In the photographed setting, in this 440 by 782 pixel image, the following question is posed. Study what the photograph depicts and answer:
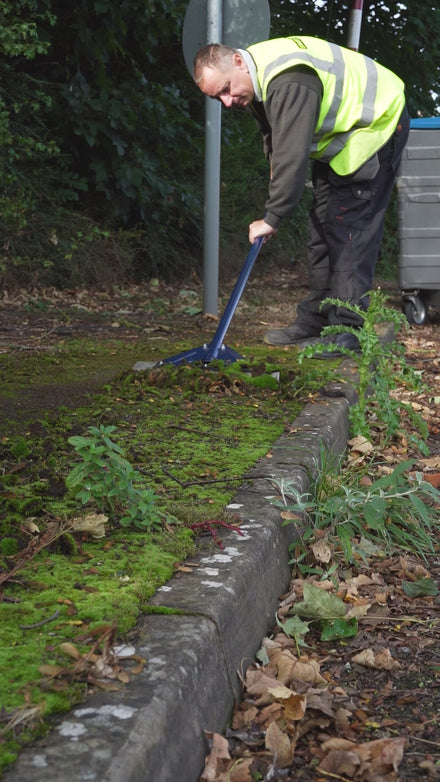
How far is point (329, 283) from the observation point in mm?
5258

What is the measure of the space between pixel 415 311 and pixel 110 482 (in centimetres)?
620

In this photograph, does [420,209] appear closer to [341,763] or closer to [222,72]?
[222,72]

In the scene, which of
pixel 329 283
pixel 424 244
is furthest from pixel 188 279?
pixel 329 283

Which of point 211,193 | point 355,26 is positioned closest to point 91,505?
point 211,193

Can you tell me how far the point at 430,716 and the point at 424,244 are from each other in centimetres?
624

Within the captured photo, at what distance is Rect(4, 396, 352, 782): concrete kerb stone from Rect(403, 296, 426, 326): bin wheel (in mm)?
5604

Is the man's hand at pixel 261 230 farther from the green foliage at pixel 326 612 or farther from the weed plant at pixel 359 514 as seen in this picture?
the green foliage at pixel 326 612

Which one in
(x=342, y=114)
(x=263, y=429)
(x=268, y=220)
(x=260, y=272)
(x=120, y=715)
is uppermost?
(x=342, y=114)

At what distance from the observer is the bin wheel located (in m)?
7.72

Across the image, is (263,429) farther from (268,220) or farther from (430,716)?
(268,220)

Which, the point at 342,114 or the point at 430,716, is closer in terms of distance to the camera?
the point at 430,716

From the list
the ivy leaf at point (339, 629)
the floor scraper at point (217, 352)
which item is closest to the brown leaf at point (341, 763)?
the ivy leaf at point (339, 629)

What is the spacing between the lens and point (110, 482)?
1.95 meters

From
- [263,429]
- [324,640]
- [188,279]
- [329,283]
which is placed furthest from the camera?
[188,279]
